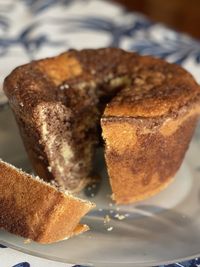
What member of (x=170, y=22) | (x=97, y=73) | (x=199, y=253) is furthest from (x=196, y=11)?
(x=199, y=253)

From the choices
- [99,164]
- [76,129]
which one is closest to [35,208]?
[76,129]

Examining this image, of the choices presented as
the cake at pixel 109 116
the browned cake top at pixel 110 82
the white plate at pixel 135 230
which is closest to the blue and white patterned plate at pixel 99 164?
the white plate at pixel 135 230

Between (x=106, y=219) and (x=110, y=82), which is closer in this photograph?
(x=106, y=219)

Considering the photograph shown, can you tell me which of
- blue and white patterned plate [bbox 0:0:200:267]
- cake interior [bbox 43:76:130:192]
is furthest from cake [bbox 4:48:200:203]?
blue and white patterned plate [bbox 0:0:200:267]

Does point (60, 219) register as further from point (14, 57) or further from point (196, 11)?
point (196, 11)

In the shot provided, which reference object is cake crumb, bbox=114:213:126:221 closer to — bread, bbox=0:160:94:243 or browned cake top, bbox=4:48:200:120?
bread, bbox=0:160:94:243

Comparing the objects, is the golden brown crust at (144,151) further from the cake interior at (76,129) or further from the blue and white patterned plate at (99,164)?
the cake interior at (76,129)

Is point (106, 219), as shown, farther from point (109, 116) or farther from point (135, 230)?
point (109, 116)
